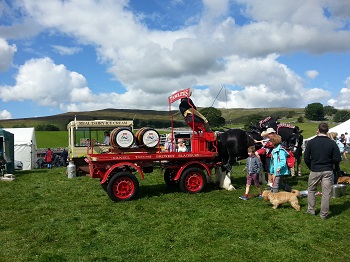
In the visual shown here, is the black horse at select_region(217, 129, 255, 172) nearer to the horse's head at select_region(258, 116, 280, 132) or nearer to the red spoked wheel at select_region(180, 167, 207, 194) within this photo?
the red spoked wheel at select_region(180, 167, 207, 194)

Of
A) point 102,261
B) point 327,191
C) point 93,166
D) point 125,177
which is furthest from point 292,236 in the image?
point 93,166

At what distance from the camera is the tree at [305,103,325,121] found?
71.1 metres

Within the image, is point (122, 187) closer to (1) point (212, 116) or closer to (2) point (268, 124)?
(2) point (268, 124)

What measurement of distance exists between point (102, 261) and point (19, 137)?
22630 millimetres

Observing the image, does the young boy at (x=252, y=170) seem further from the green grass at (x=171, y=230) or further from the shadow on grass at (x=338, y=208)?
the shadow on grass at (x=338, y=208)

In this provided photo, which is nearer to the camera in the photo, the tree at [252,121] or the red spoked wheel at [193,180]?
the red spoked wheel at [193,180]

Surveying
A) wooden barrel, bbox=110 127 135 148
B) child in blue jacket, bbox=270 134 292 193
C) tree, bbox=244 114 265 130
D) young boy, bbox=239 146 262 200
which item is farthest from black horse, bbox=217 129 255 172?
tree, bbox=244 114 265 130

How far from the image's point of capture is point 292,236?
5906 mm

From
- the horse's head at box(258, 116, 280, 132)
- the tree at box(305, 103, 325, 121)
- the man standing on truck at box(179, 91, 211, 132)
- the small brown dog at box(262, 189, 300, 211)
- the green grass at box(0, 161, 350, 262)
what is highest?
the tree at box(305, 103, 325, 121)

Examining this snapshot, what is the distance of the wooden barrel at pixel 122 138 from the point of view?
895cm

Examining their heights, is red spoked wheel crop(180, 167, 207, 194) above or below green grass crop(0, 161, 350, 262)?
above

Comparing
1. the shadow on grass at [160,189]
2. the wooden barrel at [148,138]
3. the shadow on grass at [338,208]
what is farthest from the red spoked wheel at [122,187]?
the shadow on grass at [338,208]

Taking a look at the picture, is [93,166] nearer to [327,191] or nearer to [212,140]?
[212,140]

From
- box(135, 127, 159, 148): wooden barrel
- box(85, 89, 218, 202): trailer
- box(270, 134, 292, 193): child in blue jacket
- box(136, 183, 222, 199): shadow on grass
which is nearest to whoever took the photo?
box(270, 134, 292, 193): child in blue jacket
